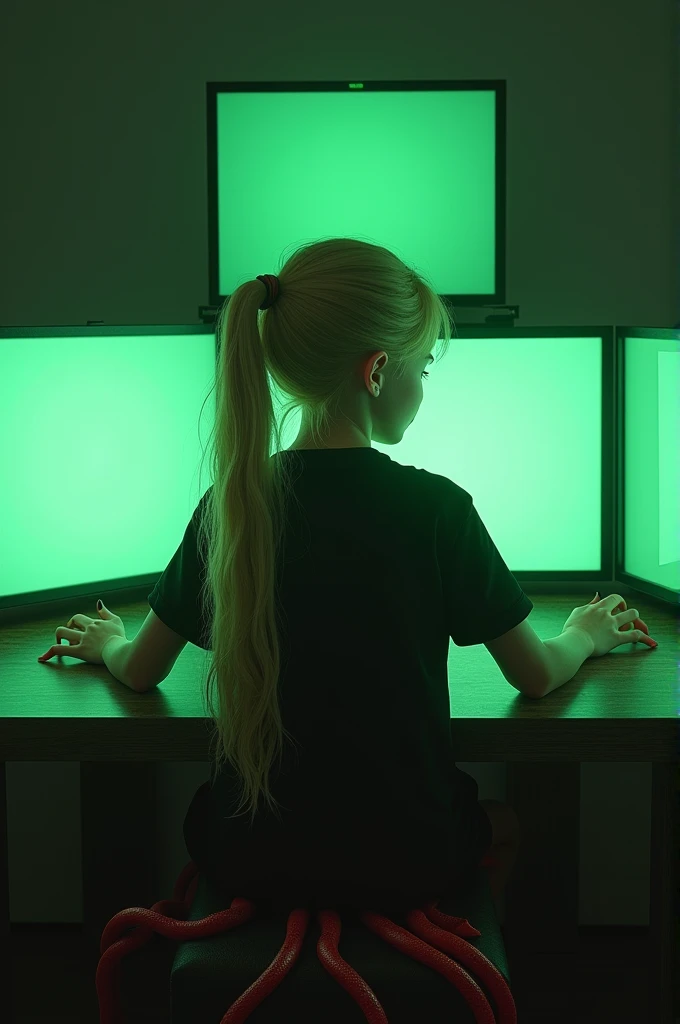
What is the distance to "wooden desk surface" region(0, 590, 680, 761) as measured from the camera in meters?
1.08

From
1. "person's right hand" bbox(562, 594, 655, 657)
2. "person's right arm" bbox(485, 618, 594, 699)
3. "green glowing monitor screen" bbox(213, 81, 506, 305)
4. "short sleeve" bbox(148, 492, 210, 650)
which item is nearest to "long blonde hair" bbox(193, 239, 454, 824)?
"short sleeve" bbox(148, 492, 210, 650)

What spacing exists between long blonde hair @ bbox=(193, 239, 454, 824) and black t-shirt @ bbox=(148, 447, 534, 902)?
0.02m

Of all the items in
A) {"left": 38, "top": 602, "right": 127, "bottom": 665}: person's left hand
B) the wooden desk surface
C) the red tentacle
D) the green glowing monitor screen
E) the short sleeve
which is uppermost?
the green glowing monitor screen

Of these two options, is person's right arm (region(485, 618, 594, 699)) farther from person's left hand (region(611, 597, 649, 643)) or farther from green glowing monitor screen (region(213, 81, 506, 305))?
green glowing monitor screen (region(213, 81, 506, 305))

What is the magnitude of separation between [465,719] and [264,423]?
1.15ft

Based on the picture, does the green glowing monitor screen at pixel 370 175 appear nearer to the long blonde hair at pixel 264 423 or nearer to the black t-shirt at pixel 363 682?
the long blonde hair at pixel 264 423

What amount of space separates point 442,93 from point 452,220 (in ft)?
0.62

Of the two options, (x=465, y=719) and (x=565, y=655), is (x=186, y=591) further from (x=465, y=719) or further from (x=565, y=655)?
(x=565, y=655)

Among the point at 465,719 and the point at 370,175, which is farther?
the point at 370,175

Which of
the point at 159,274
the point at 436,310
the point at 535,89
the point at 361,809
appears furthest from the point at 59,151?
the point at 361,809

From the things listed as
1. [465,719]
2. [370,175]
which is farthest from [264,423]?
[370,175]

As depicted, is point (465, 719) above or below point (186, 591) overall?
below

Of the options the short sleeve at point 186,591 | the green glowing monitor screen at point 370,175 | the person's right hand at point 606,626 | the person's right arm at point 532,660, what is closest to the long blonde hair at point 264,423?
the short sleeve at point 186,591

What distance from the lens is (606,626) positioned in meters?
1.33
